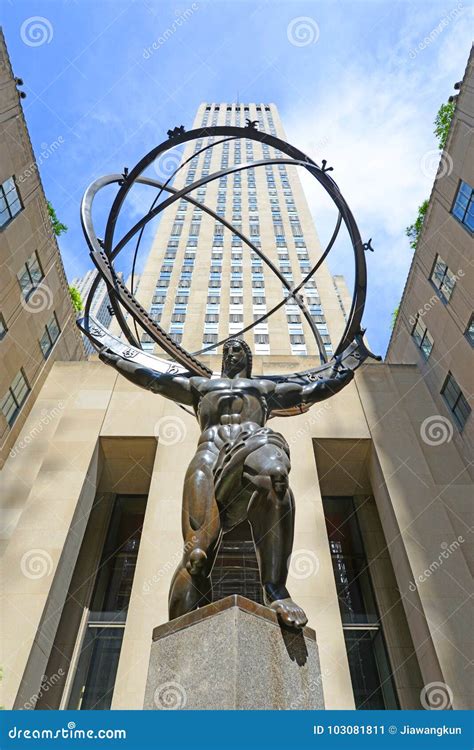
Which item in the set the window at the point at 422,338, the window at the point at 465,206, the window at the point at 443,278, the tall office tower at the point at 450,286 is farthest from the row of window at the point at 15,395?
the window at the point at 465,206

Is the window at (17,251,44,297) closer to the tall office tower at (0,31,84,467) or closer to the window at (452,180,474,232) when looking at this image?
the tall office tower at (0,31,84,467)

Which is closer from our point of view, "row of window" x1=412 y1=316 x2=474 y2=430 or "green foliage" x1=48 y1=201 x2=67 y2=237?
"row of window" x1=412 y1=316 x2=474 y2=430

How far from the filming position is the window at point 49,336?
15845mm

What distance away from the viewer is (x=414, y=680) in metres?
9.93

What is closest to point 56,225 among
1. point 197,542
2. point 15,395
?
point 15,395

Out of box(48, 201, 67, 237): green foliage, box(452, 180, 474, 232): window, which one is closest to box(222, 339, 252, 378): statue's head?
box(452, 180, 474, 232): window

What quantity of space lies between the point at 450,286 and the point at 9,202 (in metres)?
14.6

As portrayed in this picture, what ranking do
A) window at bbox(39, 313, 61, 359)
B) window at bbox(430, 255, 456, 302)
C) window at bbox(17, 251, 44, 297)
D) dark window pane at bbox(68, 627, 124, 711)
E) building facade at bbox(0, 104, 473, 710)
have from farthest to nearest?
window at bbox(39, 313, 61, 359), window at bbox(430, 255, 456, 302), window at bbox(17, 251, 44, 297), dark window pane at bbox(68, 627, 124, 711), building facade at bbox(0, 104, 473, 710)

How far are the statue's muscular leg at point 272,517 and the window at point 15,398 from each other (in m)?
11.1

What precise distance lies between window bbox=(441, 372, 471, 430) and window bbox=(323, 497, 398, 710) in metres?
4.10

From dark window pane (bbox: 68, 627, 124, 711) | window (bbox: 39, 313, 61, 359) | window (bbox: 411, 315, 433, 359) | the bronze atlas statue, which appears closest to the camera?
the bronze atlas statue

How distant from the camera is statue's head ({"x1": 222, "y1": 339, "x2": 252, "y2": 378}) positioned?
226 inches

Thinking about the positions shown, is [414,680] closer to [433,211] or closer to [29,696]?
[29,696]

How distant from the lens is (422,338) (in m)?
16.9
